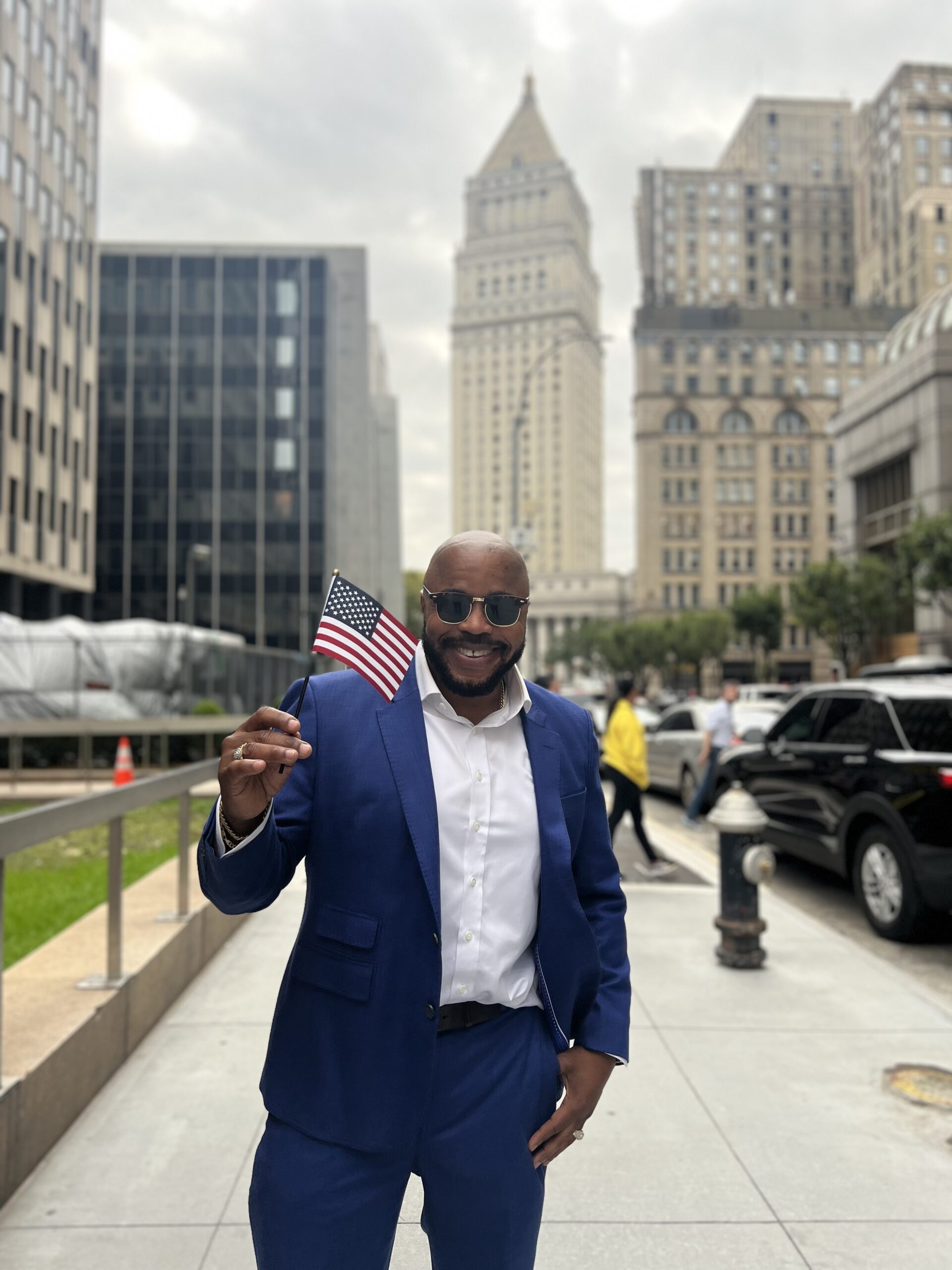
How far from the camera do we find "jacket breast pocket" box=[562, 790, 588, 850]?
226 cm

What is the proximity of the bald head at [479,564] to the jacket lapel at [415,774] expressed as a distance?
0.23 meters

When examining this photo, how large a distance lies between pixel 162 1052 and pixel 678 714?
1317 cm

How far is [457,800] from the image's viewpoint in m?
2.11

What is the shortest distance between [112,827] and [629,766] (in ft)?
19.9

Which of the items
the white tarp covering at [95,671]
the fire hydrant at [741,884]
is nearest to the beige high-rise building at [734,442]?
the white tarp covering at [95,671]

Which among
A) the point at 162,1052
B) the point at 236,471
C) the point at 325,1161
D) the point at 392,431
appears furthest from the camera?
the point at 392,431

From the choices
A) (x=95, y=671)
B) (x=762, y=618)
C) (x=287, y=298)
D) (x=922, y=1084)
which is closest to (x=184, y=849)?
(x=922, y=1084)

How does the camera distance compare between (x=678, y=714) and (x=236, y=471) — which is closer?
(x=678, y=714)

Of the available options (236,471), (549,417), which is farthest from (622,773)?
(549,417)

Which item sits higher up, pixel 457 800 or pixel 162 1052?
pixel 457 800

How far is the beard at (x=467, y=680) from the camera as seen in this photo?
2186 millimetres

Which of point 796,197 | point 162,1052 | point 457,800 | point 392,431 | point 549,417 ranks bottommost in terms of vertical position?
point 162,1052

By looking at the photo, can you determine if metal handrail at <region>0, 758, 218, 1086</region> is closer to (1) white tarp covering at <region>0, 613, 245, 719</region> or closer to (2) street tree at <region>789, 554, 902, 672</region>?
(1) white tarp covering at <region>0, 613, 245, 719</region>

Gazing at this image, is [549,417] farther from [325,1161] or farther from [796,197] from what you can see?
[325,1161]
